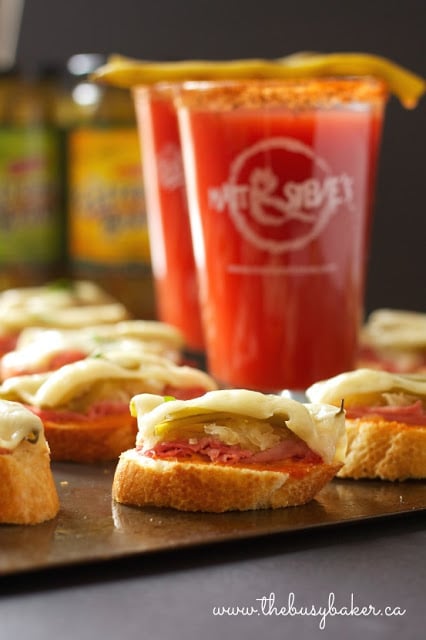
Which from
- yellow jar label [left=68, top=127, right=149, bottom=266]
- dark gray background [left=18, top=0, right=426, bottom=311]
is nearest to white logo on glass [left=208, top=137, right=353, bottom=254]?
yellow jar label [left=68, top=127, right=149, bottom=266]

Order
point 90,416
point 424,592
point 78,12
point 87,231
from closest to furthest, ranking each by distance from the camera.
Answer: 1. point 424,592
2. point 90,416
3. point 87,231
4. point 78,12

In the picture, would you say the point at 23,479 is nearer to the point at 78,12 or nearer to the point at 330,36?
the point at 330,36

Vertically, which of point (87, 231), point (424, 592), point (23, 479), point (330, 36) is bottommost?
point (424, 592)

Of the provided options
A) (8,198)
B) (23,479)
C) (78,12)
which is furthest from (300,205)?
(78,12)

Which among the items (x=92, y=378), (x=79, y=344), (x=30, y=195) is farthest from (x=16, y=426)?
(x=30, y=195)

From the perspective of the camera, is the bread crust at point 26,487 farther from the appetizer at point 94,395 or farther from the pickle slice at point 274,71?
the pickle slice at point 274,71

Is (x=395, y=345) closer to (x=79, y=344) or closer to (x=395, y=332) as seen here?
(x=395, y=332)

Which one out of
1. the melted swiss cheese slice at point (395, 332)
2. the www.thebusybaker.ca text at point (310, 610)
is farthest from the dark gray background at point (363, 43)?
the www.thebusybaker.ca text at point (310, 610)
